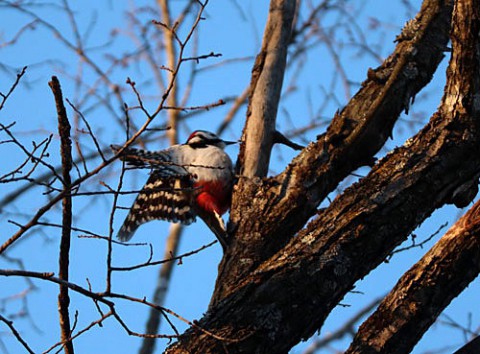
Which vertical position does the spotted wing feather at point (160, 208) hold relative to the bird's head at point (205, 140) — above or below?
below

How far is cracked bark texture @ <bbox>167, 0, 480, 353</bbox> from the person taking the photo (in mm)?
2838

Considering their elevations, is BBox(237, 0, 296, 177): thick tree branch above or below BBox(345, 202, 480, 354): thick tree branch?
above

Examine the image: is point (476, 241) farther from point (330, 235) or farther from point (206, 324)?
point (206, 324)

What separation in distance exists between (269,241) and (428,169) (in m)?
0.78

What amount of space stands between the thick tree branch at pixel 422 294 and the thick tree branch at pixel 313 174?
2.15 ft

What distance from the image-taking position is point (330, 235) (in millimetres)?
3012

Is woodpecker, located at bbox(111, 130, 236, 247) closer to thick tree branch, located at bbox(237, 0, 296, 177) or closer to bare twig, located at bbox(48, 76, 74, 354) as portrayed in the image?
thick tree branch, located at bbox(237, 0, 296, 177)

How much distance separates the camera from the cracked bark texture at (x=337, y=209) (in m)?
2.84

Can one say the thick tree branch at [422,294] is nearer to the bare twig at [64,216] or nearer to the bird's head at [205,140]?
the bare twig at [64,216]

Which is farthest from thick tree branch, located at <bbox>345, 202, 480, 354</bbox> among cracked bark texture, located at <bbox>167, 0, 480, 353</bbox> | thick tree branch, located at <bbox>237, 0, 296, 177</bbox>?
thick tree branch, located at <bbox>237, 0, 296, 177</bbox>

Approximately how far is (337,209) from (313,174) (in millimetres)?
477

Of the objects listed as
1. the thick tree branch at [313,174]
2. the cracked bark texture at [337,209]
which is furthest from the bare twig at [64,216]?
the thick tree branch at [313,174]

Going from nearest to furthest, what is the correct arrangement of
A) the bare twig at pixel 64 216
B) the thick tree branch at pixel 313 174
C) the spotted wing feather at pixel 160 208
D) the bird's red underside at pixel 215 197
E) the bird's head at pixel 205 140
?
the bare twig at pixel 64 216
the thick tree branch at pixel 313 174
the bird's red underside at pixel 215 197
the spotted wing feather at pixel 160 208
the bird's head at pixel 205 140

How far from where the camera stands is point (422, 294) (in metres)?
2.91
